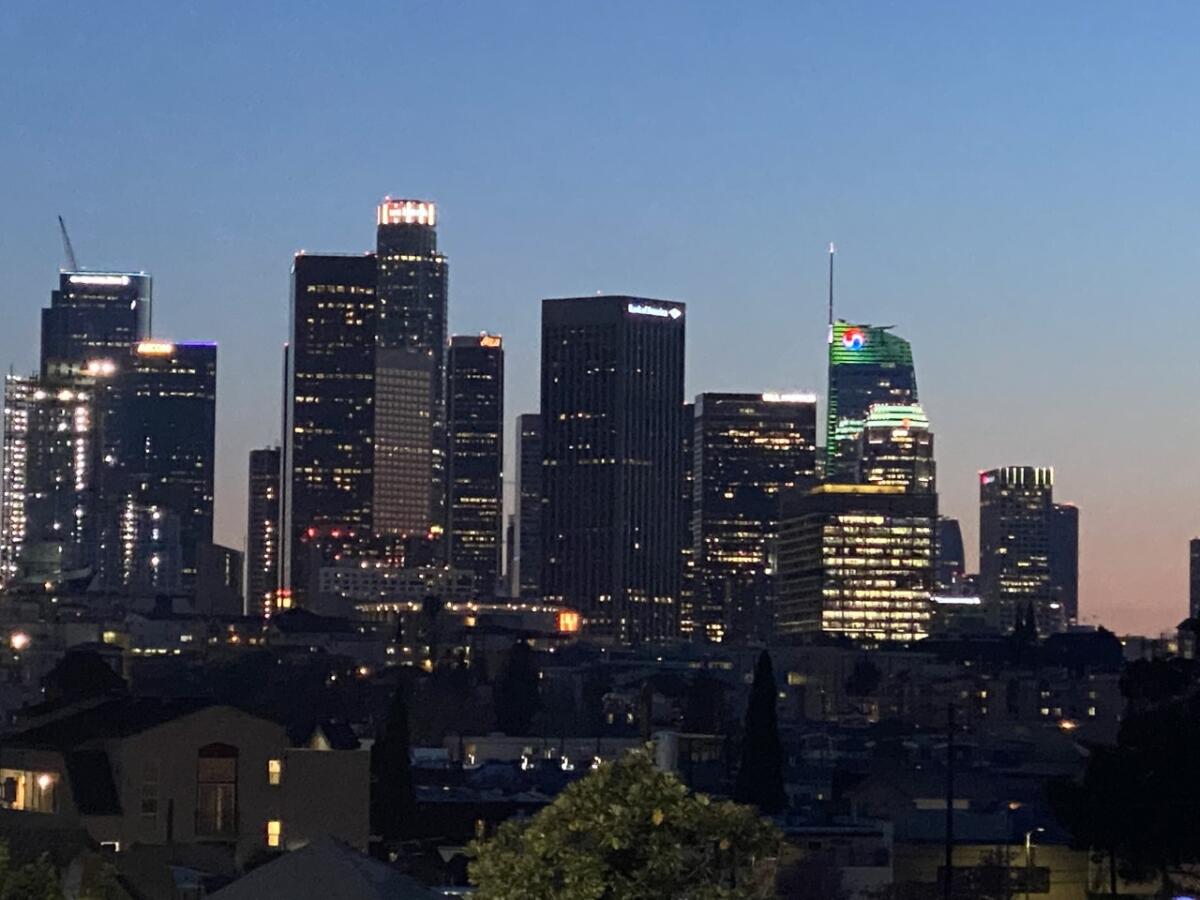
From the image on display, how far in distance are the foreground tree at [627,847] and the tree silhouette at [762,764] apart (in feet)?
257

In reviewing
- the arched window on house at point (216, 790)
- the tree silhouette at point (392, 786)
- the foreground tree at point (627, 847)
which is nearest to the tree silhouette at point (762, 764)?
the tree silhouette at point (392, 786)

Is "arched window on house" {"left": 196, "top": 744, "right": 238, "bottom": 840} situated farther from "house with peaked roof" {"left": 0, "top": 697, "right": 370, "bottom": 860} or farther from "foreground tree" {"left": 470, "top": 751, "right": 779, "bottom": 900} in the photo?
"foreground tree" {"left": 470, "top": 751, "right": 779, "bottom": 900}

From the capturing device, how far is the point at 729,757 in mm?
139500

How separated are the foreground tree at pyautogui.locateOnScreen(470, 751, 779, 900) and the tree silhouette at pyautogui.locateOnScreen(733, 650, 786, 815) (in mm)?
78307

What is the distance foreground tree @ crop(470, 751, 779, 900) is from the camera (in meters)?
25.8

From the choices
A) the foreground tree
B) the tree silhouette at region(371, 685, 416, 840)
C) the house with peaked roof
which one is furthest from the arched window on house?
the foreground tree

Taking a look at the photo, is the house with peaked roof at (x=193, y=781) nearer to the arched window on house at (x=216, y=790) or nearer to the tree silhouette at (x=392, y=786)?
the arched window on house at (x=216, y=790)

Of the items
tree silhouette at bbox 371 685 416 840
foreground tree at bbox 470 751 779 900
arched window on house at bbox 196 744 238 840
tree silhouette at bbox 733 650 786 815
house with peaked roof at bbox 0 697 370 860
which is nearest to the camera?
foreground tree at bbox 470 751 779 900

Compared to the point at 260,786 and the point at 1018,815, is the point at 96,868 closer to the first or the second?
the point at 260,786

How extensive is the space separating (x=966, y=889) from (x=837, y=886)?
3.75 m

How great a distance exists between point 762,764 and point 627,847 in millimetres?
91061

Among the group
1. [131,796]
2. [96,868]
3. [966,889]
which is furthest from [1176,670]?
[96,868]

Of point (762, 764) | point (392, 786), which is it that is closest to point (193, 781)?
point (392, 786)

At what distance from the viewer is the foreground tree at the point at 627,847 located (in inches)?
1014
